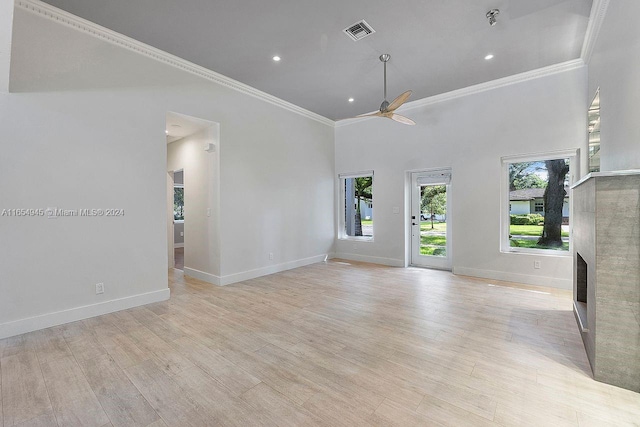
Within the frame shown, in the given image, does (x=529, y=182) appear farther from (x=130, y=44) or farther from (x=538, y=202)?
(x=130, y=44)

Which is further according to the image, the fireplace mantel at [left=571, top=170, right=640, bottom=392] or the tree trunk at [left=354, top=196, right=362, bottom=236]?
the tree trunk at [left=354, top=196, right=362, bottom=236]

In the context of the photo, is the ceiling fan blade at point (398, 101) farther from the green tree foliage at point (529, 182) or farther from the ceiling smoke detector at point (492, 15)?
the green tree foliage at point (529, 182)

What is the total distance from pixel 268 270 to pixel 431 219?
11.8ft

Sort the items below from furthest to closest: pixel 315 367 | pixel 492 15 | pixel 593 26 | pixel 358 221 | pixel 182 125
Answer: pixel 358 221 < pixel 182 125 < pixel 593 26 < pixel 492 15 < pixel 315 367

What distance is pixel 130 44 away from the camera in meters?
3.53

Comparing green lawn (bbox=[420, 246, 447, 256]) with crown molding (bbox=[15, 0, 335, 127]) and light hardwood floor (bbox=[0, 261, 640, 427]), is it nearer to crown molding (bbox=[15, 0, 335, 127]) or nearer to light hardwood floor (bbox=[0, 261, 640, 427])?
light hardwood floor (bbox=[0, 261, 640, 427])

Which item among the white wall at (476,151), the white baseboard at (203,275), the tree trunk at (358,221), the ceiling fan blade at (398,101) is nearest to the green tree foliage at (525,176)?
the white wall at (476,151)

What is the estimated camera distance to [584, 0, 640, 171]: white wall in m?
2.21

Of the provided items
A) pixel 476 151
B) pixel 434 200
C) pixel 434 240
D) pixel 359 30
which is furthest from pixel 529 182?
pixel 359 30

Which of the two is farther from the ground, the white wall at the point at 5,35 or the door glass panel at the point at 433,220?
the white wall at the point at 5,35

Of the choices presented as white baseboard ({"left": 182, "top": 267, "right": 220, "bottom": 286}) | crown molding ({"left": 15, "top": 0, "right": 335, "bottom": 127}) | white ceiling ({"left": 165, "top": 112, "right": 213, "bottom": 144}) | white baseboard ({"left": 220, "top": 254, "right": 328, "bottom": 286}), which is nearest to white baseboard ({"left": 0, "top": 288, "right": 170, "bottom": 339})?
white baseboard ({"left": 182, "top": 267, "right": 220, "bottom": 286})

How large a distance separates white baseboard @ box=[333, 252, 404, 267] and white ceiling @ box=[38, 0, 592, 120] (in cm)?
356

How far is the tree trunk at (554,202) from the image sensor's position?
4418 mm

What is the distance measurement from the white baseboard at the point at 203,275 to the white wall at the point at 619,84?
5184 mm
